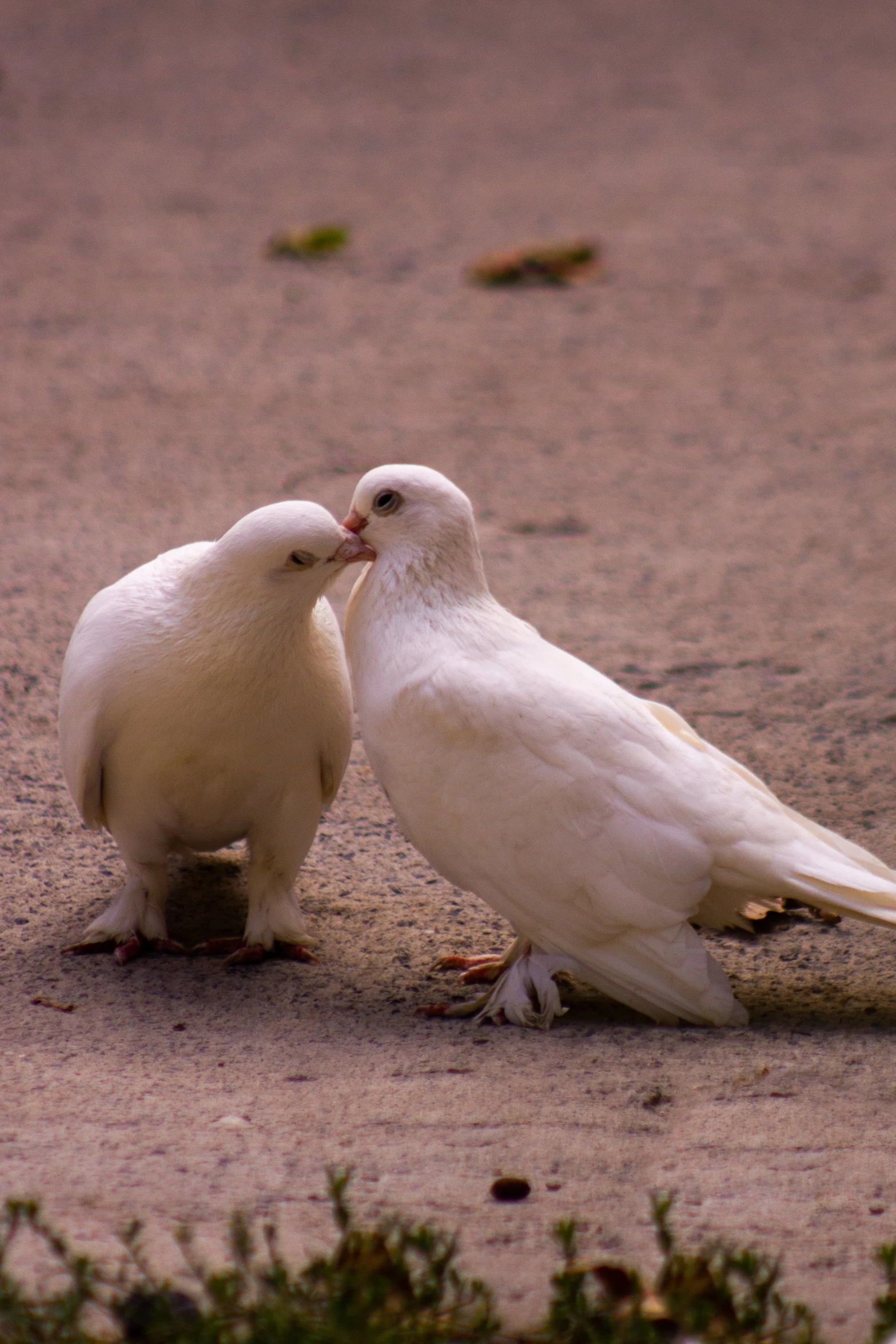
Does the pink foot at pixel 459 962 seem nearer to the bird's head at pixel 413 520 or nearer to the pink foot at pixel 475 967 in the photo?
the pink foot at pixel 475 967

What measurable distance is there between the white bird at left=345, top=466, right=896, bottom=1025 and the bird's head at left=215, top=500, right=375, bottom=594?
13 centimetres

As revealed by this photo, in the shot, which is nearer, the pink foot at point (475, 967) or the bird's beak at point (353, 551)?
the bird's beak at point (353, 551)

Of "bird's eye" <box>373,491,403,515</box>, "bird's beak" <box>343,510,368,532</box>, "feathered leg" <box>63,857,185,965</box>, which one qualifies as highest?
"bird's eye" <box>373,491,403,515</box>

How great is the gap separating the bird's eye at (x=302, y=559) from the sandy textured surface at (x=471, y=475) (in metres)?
0.96

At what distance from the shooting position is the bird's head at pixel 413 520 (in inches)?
123

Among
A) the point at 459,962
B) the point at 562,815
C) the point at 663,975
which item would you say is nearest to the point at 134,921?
the point at 459,962

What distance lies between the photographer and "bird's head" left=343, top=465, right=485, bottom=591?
312cm

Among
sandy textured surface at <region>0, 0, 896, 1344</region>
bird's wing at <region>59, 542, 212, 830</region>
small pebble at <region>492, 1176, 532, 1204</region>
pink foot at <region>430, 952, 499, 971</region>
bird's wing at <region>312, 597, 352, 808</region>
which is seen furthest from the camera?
pink foot at <region>430, 952, 499, 971</region>

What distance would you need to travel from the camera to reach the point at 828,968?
11.0 feet

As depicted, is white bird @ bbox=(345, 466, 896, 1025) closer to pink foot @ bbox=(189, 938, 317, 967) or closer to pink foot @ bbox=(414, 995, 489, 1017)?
pink foot @ bbox=(414, 995, 489, 1017)

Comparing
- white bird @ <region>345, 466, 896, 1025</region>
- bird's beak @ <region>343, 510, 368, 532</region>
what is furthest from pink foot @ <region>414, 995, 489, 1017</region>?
bird's beak @ <region>343, 510, 368, 532</region>

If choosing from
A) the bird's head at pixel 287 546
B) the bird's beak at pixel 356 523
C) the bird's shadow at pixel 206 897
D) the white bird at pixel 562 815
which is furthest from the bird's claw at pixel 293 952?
the bird's beak at pixel 356 523

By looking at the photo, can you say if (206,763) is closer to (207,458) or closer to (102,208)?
(207,458)

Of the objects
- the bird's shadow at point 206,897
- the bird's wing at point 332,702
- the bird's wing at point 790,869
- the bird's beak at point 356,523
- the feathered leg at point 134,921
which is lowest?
the bird's shadow at point 206,897
